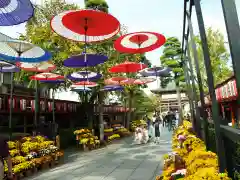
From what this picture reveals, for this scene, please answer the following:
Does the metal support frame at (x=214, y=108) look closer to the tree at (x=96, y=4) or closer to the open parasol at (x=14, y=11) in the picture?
the open parasol at (x=14, y=11)

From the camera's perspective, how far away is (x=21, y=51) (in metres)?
7.11

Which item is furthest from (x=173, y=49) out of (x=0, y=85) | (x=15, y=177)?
(x=15, y=177)

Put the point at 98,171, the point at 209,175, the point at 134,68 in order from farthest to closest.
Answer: the point at 134,68 → the point at 98,171 → the point at 209,175

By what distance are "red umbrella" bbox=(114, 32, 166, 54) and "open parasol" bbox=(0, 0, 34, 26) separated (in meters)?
3.25

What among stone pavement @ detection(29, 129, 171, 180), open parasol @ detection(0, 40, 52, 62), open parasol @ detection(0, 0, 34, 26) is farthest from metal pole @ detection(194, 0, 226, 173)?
open parasol @ detection(0, 40, 52, 62)

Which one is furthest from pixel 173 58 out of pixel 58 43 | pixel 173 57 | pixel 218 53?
pixel 58 43

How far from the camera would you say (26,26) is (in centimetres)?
1377

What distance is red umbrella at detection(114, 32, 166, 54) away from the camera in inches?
278

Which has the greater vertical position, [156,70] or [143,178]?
[156,70]

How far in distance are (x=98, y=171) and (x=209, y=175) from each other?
6.49 m

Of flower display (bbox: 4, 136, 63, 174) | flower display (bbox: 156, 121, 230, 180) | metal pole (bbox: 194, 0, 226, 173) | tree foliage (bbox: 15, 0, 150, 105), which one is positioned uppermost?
tree foliage (bbox: 15, 0, 150, 105)

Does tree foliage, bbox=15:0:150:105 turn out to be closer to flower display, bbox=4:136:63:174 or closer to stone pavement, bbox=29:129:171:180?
flower display, bbox=4:136:63:174

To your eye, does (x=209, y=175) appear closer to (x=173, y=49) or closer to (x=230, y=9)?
(x=230, y=9)

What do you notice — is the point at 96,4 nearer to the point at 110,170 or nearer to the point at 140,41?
the point at 140,41
